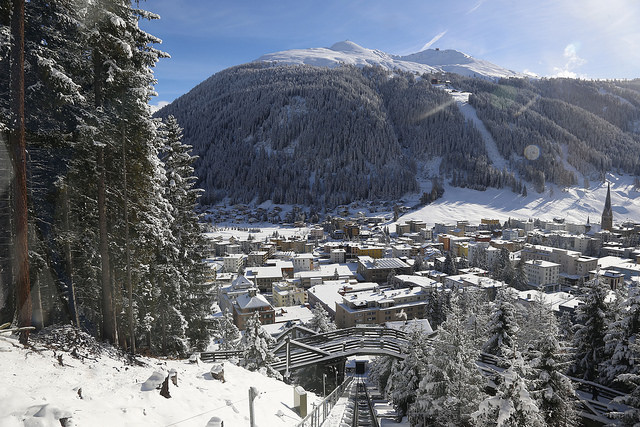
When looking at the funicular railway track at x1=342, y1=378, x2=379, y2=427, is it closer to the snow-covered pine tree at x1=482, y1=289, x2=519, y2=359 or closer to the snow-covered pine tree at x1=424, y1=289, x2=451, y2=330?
the snow-covered pine tree at x1=482, y1=289, x2=519, y2=359

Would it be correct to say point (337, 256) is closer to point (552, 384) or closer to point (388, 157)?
point (552, 384)

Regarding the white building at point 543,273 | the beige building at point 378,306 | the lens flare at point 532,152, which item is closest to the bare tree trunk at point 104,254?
the beige building at point 378,306

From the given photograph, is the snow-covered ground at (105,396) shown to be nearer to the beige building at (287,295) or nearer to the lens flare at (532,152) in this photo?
the beige building at (287,295)

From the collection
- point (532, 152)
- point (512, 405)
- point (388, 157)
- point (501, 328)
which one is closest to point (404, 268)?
point (501, 328)

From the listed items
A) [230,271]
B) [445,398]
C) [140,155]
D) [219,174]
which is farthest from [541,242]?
[219,174]

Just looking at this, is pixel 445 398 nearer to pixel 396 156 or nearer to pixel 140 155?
pixel 140 155
